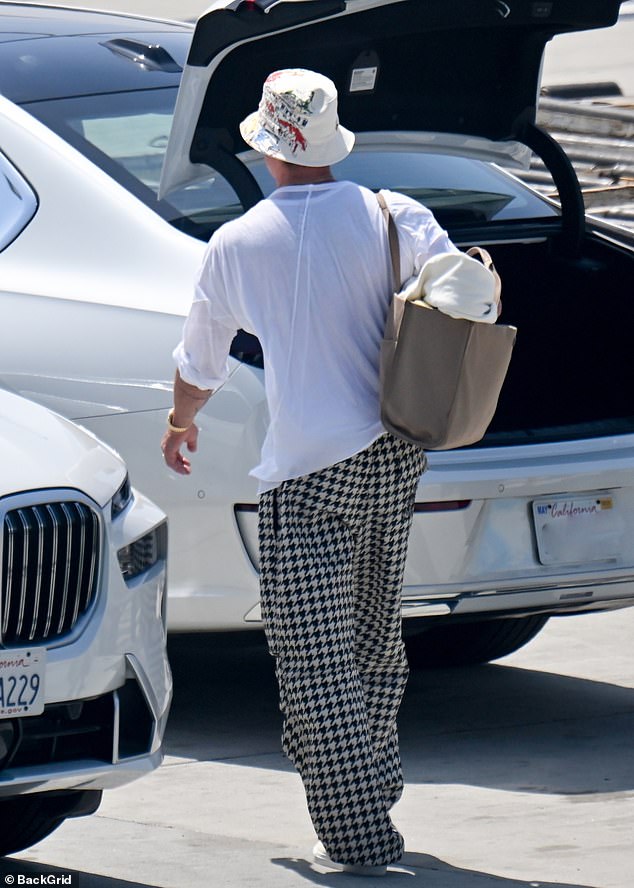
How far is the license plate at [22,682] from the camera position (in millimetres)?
3293

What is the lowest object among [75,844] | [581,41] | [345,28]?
[581,41]

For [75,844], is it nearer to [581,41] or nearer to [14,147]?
[14,147]

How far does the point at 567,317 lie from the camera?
562 cm

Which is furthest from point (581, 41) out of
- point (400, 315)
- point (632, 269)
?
point (400, 315)

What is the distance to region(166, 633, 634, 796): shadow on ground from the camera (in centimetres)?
467

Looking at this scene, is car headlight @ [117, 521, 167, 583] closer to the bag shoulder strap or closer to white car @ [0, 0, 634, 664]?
white car @ [0, 0, 634, 664]

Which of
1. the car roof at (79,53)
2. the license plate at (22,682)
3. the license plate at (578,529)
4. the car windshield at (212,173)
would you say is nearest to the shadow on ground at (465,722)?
the license plate at (578,529)

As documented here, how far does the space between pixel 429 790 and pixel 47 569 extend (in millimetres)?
1492

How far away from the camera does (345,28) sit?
4.57m

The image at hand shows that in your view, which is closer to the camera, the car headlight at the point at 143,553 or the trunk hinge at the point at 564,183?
the car headlight at the point at 143,553

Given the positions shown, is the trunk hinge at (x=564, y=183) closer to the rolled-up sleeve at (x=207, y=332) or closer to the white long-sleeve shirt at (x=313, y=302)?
the white long-sleeve shirt at (x=313, y=302)

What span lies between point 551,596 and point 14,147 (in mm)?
1878

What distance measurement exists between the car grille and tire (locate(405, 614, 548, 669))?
2361 mm

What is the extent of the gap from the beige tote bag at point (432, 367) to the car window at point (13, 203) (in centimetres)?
152
